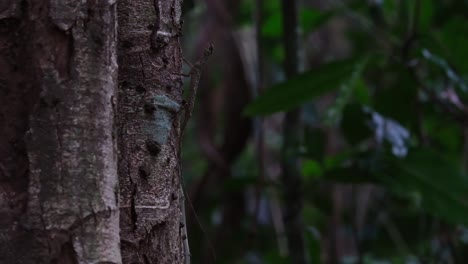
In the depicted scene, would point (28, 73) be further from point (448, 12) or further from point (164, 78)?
point (448, 12)

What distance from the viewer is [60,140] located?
708 millimetres

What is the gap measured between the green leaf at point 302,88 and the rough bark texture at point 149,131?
1.00m

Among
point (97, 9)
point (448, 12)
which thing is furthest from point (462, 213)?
point (97, 9)

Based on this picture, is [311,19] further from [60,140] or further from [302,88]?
[60,140]

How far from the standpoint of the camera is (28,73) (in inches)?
29.0

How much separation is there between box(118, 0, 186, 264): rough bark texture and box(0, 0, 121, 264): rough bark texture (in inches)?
4.8

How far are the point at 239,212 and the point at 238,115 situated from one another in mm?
419

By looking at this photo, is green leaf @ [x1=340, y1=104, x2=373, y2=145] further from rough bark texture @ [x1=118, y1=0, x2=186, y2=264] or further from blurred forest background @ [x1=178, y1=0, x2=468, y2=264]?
rough bark texture @ [x1=118, y1=0, x2=186, y2=264]

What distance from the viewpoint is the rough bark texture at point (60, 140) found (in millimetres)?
706

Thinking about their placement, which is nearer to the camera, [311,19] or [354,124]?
[354,124]

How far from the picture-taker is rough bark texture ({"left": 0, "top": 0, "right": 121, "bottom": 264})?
0.71m

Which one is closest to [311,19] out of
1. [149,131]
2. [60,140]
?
[149,131]

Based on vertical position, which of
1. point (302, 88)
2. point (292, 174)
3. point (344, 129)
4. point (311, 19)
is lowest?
point (292, 174)

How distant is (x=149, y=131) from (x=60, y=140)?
Answer: 0.19 meters
